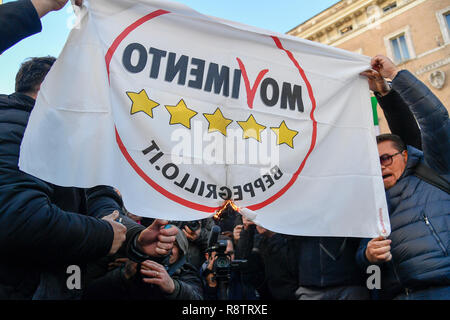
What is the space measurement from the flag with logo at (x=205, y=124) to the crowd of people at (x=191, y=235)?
0.43 ft

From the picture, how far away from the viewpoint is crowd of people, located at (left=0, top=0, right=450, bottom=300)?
1277 mm

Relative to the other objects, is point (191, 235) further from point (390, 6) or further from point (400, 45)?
point (390, 6)

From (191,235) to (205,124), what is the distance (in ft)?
4.84

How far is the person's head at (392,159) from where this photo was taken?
2268 millimetres

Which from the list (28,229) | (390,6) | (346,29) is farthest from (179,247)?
(346,29)

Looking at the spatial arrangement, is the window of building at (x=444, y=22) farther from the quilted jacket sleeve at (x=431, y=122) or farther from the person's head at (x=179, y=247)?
the person's head at (x=179, y=247)

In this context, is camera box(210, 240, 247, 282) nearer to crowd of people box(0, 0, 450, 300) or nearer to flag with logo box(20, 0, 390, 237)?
crowd of people box(0, 0, 450, 300)

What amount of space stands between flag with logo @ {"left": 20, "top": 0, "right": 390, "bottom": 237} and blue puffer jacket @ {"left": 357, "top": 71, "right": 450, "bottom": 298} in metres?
0.14

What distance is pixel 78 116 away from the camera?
1.56 meters

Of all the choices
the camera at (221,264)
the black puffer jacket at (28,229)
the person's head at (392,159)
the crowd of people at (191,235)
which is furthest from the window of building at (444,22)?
the black puffer jacket at (28,229)

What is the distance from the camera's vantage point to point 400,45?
642 inches

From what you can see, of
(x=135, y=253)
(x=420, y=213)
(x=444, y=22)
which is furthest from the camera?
(x=444, y=22)

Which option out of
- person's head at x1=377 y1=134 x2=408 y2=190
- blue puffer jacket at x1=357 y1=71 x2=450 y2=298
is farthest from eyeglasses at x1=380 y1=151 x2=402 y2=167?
blue puffer jacket at x1=357 y1=71 x2=450 y2=298
